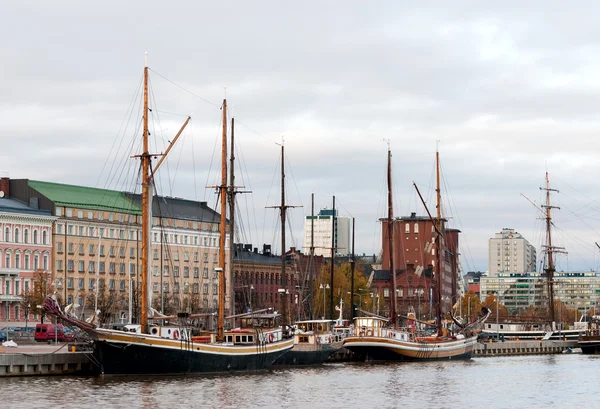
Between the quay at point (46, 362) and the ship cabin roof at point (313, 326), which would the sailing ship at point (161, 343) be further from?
the ship cabin roof at point (313, 326)

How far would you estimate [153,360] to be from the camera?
303 feet

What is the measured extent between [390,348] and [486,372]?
12615mm

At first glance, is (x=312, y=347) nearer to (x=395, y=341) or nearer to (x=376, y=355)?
(x=376, y=355)

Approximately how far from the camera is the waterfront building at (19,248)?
182 m

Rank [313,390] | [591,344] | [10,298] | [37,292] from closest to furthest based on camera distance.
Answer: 1. [313,390]
2. [37,292]
3. [10,298]
4. [591,344]

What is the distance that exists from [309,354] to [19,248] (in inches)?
3156

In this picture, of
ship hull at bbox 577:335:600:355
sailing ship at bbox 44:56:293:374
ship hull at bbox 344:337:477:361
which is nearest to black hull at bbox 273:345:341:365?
ship hull at bbox 344:337:477:361

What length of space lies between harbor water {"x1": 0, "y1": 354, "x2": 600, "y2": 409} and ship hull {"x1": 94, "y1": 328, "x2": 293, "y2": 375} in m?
0.95

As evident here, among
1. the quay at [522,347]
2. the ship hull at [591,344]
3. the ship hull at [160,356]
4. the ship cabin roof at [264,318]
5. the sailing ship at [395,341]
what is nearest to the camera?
Answer: the ship hull at [160,356]

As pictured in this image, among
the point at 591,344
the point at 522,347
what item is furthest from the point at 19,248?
the point at 591,344

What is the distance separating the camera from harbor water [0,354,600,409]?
78.3 m

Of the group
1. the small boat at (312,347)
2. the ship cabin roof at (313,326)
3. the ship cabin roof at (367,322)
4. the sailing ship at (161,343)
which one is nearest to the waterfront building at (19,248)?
the ship cabin roof at (313,326)

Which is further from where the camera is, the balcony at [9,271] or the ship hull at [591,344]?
the ship hull at [591,344]

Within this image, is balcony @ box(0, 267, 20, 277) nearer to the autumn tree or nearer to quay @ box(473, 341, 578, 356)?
the autumn tree
